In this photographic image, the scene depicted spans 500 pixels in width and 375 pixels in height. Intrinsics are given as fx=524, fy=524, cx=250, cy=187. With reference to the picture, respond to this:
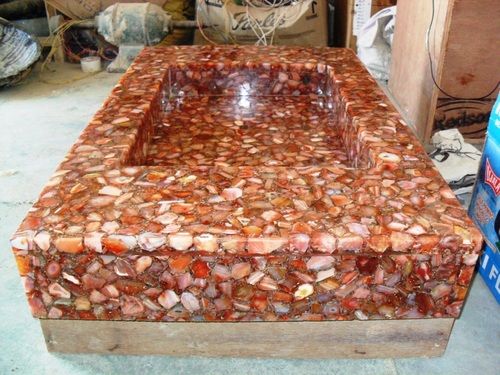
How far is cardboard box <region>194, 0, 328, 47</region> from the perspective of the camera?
3.54 meters

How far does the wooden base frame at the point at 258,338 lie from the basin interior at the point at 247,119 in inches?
20.2

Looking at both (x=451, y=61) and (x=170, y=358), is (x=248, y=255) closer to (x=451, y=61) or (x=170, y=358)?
(x=170, y=358)

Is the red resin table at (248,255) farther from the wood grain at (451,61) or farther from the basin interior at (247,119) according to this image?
the wood grain at (451,61)

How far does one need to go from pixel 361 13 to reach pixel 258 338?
2.85 m

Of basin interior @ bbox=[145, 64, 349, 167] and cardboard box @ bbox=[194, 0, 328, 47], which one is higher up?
basin interior @ bbox=[145, 64, 349, 167]

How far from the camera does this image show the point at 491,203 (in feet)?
4.67

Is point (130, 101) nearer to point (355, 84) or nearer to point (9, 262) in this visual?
point (9, 262)

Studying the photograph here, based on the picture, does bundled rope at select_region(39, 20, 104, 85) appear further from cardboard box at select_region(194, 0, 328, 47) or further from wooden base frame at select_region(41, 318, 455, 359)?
wooden base frame at select_region(41, 318, 455, 359)

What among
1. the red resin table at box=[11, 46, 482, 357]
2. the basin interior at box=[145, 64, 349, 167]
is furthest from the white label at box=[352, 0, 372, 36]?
the red resin table at box=[11, 46, 482, 357]

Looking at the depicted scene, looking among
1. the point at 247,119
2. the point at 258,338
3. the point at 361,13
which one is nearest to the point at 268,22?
the point at 361,13

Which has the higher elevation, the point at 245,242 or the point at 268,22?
the point at 245,242

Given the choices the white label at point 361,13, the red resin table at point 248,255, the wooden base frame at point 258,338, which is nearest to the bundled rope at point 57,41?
the white label at point 361,13

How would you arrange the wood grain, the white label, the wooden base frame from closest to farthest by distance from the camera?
1. the wooden base frame
2. the wood grain
3. the white label

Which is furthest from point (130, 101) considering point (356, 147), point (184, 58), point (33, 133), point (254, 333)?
point (33, 133)
